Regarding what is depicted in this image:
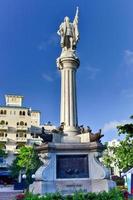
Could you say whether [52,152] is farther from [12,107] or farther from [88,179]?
[12,107]

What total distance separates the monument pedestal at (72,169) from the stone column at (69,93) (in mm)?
1833

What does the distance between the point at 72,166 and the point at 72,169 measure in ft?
0.63

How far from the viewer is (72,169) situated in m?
18.5

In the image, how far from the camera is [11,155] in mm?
68250

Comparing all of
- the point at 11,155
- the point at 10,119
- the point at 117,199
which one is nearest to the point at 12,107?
the point at 10,119

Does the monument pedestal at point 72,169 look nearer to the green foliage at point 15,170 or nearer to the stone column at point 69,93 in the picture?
the stone column at point 69,93

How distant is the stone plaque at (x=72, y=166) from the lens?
18.4 metres

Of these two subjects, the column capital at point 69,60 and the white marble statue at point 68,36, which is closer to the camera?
the column capital at point 69,60

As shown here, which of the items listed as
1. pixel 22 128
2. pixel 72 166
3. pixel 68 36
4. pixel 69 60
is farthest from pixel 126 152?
pixel 22 128

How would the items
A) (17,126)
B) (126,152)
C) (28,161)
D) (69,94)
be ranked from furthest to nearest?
1. (17,126)
2. (28,161)
3. (126,152)
4. (69,94)

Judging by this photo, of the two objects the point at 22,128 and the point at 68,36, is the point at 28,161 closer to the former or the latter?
the point at 22,128

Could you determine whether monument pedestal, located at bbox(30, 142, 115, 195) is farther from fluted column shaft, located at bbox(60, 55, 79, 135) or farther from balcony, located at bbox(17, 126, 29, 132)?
balcony, located at bbox(17, 126, 29, 132)

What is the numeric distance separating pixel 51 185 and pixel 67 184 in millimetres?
954

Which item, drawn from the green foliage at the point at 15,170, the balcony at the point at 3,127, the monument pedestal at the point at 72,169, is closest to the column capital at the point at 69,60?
the monument pedestal at the point at 72,169
